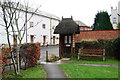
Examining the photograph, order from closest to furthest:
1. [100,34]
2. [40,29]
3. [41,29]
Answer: [100,34] < [40,29] < [41,29]

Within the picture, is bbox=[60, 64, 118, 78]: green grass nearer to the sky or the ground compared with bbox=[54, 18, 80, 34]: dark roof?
Result: nearer to the ground

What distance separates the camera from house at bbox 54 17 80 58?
1208cm

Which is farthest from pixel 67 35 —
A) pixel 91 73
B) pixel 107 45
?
pixel 91 73

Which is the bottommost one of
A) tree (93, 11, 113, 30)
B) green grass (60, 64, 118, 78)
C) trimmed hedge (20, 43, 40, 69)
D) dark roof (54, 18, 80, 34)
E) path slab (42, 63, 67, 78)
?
path slab (42, 63, 67, 78)

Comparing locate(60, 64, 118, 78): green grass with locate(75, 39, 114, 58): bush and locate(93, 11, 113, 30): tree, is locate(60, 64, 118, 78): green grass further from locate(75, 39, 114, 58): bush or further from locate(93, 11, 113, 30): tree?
locate(93, 11, 113, 30): tree

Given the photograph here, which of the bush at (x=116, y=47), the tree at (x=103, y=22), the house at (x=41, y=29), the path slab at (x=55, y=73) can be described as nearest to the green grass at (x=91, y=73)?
the path slab at (x=55, y=73)

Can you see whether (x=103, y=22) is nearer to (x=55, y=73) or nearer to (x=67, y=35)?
(x=67, y=35)

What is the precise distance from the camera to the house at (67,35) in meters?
12.1

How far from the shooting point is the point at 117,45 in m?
11.5

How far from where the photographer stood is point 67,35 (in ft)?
42.3

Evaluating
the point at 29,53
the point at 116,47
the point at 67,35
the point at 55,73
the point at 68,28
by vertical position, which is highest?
the point at 68,28

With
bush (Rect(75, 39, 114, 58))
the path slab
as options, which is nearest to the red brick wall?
bush (Rect(75, 39, 114, 58))

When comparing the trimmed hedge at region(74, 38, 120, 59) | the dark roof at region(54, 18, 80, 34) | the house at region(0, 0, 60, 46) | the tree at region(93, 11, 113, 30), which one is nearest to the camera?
the trimmed hedge at region(74, 38, 120, 59)

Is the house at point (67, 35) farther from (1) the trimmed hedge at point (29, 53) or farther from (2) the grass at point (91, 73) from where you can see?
(2) the grass at point (91, 73)
